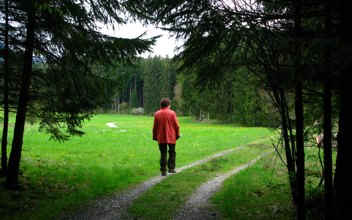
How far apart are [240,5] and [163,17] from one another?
128 cm

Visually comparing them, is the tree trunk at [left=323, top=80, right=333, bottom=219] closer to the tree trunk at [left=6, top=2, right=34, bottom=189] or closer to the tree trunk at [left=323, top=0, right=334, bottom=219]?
the tree trunk at [left=323, top=0, right=334, bottom=219]

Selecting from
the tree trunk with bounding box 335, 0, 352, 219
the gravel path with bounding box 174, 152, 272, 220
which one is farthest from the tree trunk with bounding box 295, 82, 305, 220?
the gravel path with bounding box 174, 152, 272, 220

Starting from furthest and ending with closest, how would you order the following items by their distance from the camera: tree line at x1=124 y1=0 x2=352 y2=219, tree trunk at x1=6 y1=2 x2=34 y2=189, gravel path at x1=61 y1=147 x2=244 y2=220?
tree trunk at x1=6 y1=2 x2=34 y2=189 < gravel path at x1=61 y1=147 x2=244 y2=220 < tree line at x1=124 y1=0 x2=352 y2=219

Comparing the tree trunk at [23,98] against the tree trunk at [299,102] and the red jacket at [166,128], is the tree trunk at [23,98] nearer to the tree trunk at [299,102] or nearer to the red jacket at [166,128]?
the red jacket at [166,128]

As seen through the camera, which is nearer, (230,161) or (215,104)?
(230,161)

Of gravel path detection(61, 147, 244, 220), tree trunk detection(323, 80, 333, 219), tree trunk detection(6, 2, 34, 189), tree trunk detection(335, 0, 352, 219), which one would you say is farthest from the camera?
tree trunk detection(6, 2, 34, 189)

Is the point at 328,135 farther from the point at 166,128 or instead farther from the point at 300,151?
the point at 166,128

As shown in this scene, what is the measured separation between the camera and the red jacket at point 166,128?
8445 mm

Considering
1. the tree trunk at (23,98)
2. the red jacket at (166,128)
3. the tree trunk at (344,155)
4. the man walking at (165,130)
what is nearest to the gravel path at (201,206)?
the man walking at (165,130)

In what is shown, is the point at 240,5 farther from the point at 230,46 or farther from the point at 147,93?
the point at 147,93

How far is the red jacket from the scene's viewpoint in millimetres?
8445

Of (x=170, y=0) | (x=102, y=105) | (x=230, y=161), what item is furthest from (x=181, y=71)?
(x=230, y=161)

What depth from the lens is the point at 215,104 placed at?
4984 centimetres

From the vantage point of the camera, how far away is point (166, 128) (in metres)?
8.44
